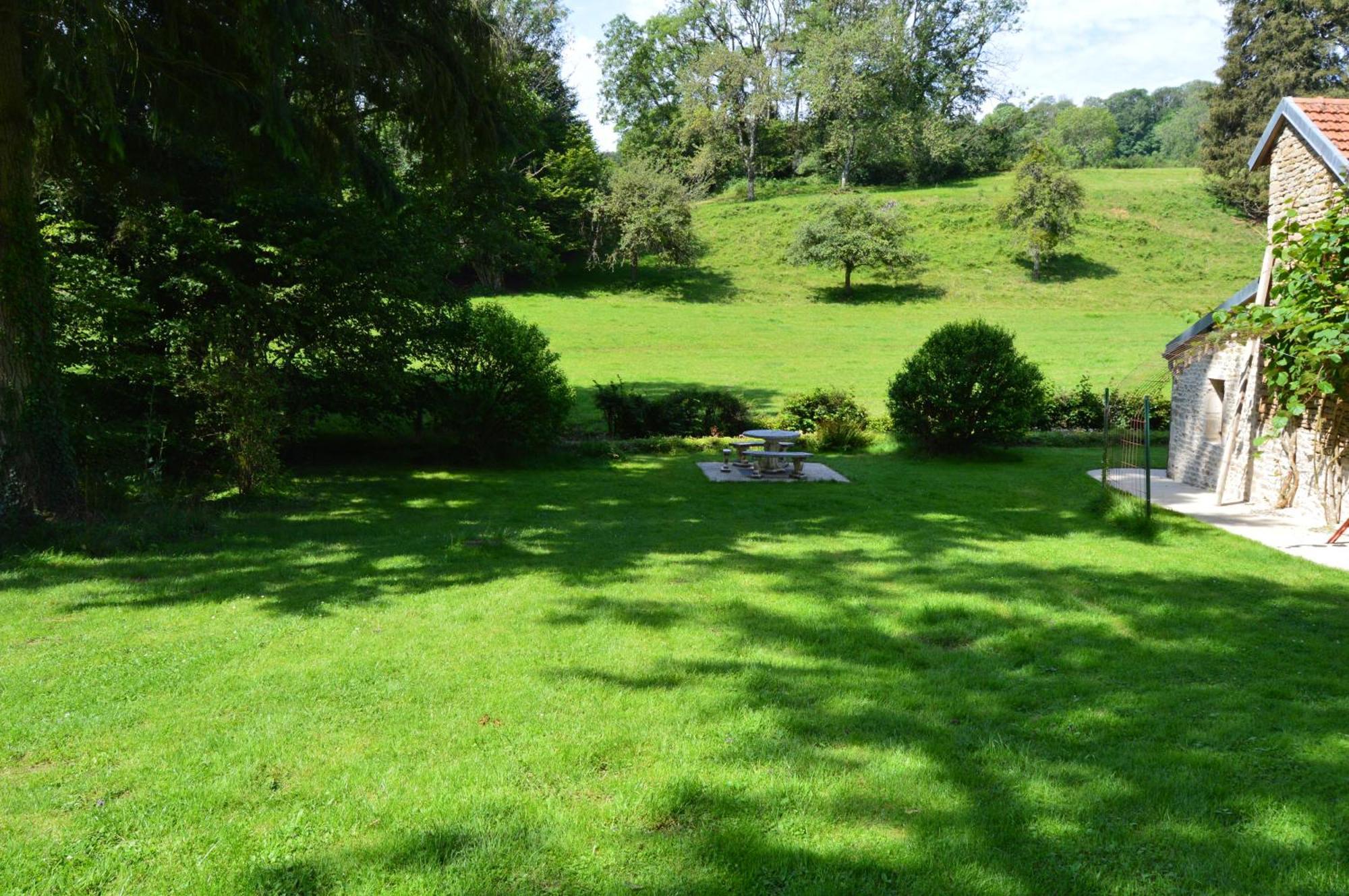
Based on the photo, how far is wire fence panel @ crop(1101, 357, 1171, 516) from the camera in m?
13.9

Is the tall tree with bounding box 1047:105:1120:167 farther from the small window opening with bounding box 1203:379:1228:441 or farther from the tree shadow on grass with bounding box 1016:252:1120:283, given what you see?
the small window opening with bounding box 1203:379:1228:441

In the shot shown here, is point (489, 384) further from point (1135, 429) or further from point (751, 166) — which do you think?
point (751, 166)

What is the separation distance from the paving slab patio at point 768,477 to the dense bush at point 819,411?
137 inches

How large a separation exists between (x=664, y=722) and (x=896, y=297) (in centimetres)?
4124

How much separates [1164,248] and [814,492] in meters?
46.7

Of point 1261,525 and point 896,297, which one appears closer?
point 1261,525

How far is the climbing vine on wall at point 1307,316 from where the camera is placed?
32.3ft

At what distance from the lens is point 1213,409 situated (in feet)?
45.1

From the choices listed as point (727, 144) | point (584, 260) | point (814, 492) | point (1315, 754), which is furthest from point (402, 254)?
point (727, 144)

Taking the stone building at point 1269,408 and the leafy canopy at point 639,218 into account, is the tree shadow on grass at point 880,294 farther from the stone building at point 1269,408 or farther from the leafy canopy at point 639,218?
the stone building at point 1269,408

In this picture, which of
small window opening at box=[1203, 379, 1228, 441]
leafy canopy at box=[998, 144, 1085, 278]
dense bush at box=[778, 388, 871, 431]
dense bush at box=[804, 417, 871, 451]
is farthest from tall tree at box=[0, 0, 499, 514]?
leafy canopy at box=[998, 144, 1085, 278]

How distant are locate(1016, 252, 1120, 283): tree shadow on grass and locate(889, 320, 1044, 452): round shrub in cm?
3229

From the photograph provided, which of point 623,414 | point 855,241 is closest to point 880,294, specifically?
point 855,241

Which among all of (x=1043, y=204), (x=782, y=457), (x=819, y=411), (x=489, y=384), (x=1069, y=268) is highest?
(x=1043, y=204)
